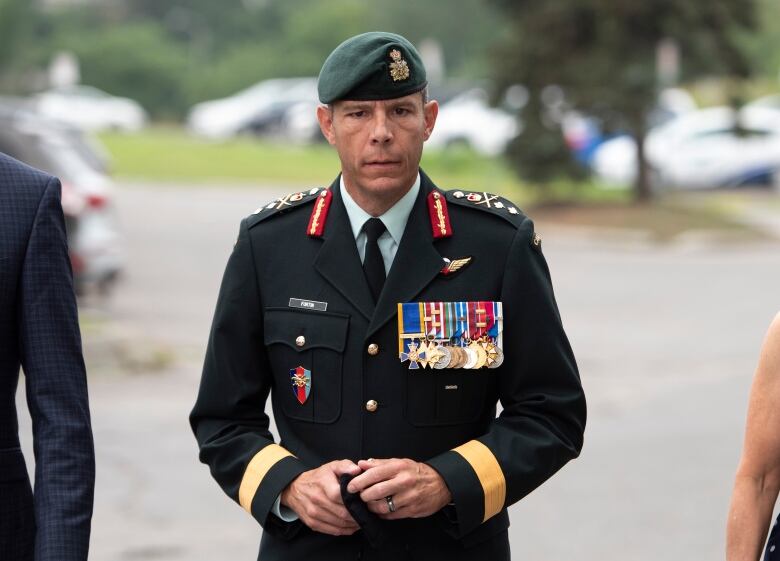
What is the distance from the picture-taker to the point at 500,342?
10.3ft

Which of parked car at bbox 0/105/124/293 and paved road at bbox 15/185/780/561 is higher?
parked car at bbox 0/105/124/293

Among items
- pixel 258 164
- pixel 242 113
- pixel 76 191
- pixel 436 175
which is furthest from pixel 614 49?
pixel 242 113

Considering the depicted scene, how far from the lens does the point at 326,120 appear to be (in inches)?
127

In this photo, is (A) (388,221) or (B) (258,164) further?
(B) (258,164)

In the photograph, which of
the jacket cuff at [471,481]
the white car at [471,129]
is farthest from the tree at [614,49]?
the jacket cuff at [471,481]

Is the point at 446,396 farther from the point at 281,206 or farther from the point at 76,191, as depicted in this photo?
the point at 76,191

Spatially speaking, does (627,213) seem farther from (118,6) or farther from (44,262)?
(118,6)

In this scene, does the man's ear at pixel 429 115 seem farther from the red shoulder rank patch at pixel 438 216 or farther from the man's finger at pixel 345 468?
the man's finger at pixel 345 468

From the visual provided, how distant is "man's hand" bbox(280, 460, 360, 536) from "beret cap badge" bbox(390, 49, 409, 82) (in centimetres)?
78

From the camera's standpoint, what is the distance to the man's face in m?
3.09

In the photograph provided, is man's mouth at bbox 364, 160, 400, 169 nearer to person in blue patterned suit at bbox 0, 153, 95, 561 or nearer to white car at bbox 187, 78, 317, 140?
person in blue patterned suit at bbox 0, 153, 95, 561

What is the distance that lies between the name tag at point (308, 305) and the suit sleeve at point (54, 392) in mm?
506

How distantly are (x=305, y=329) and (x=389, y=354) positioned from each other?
0.18 metres

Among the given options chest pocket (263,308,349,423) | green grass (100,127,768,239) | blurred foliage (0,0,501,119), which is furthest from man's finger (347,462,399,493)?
blurred foliage (0,0,501,119)
